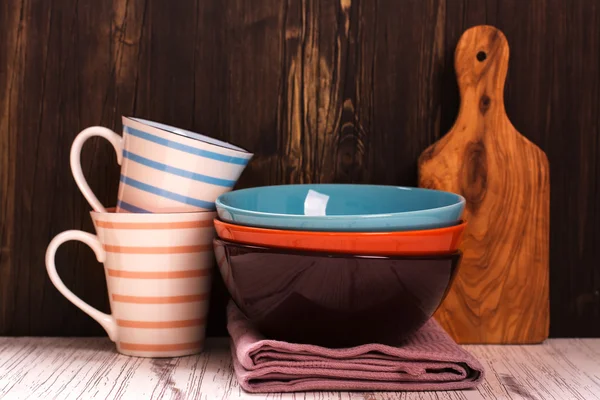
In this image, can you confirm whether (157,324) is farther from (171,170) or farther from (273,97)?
(273,97)

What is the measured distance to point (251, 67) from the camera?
1.21 m

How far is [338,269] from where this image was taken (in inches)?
34.4

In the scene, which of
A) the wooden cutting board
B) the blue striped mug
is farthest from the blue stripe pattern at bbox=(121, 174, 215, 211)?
the wooden cutting board

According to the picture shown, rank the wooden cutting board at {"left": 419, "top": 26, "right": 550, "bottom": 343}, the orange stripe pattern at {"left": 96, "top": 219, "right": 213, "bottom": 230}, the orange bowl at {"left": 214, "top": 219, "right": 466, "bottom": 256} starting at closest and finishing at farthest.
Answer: the orange bowl at {"left": 214, "top": 219, "right": 466, "bottom": 256} < the orange stripe pattern at {"left": 96, "top": 219, "right": 213, "bottom": 230} < the wooden cutting board at {"left": 419, "top": 26, "right": 550, "bottom": 343}

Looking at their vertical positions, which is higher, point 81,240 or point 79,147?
point 79,147

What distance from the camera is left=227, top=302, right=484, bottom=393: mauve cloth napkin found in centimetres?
90

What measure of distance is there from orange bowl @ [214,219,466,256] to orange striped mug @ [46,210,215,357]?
0.48 feet

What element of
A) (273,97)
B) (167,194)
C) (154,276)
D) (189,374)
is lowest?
(189,374)

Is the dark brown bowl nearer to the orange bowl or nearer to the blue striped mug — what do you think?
the orange bowl

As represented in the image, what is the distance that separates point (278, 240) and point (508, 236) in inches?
16.9

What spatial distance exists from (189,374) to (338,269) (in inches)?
10.2

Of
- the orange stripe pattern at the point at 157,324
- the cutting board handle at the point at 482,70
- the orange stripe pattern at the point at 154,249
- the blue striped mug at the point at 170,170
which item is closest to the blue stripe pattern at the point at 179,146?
the blue striped mug at the point at 170,170

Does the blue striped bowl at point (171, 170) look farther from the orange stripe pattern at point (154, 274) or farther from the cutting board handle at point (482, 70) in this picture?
the cutting board handle at point (482, 70)

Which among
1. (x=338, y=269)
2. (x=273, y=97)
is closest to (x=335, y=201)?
(x=273, y=97)
